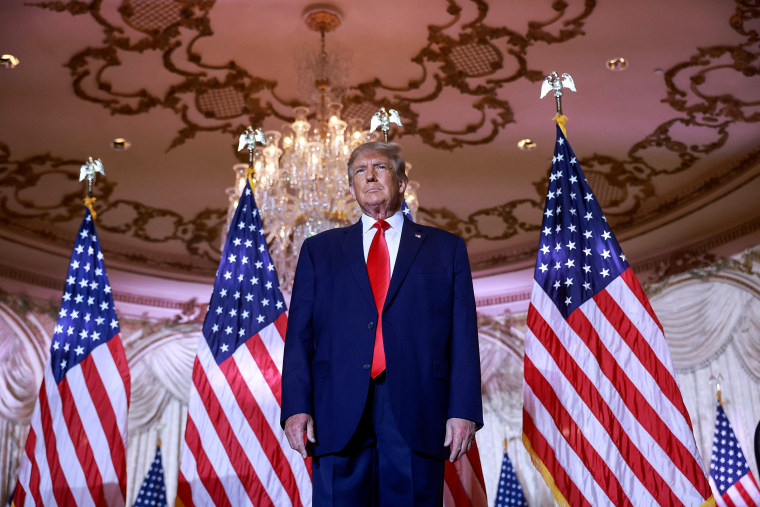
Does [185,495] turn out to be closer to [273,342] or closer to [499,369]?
[273,342]

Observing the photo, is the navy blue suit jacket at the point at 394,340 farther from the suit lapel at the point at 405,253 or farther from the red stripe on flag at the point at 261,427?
the red stripe on flag at the point at 261,427

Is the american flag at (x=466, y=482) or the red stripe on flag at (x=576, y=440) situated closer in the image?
the red stripe on flag at (x=576, y=440)

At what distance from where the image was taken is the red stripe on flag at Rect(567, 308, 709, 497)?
3.20 m

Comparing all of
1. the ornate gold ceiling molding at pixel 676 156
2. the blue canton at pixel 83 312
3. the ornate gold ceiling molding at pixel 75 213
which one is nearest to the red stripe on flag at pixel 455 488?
the blue canton at pixel 83 312

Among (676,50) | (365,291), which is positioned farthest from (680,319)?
(365,291)

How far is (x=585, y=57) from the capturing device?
5.81 meters

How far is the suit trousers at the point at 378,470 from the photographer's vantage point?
7.62 ft

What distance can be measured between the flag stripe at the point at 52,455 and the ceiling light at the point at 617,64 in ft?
13.6

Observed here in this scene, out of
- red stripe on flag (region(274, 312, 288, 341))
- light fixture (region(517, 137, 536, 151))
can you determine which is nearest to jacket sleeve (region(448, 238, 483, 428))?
red stripe on flag (region(274, 312, 288, 341))

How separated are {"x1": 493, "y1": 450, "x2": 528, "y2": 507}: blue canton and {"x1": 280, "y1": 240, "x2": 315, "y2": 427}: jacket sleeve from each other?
7201 millimetres

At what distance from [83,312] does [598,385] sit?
8.68 ft

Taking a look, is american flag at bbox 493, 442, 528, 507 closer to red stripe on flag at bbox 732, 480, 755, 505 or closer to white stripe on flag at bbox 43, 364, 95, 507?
red stripe on flag at bbox 732, 480, 755, 505

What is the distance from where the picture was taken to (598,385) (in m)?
3.38

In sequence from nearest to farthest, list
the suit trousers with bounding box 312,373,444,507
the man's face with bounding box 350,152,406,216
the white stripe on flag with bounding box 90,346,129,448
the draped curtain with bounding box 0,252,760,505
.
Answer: the suit trousers with bounding box 312,373,444,507 < the man's face with bounding box 350,152,406,216 < the white stripe on flag with bounding box 90,346,129,448 < the draped curtain with bounding box 0,252,760,505
